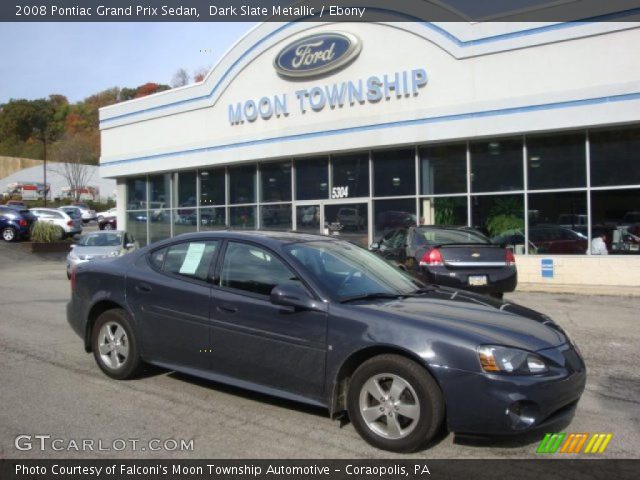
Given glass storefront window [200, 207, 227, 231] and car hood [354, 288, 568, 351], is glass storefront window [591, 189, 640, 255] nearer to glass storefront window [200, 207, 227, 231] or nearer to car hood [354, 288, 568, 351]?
car hood [354, 288, 568, 351]

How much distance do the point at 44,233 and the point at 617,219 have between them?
21.9 meters

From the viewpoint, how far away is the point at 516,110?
13.6 metres

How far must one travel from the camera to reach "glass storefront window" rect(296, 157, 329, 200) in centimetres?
1762

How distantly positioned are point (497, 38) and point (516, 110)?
1.82m

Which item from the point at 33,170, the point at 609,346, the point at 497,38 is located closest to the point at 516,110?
the point at 497,38

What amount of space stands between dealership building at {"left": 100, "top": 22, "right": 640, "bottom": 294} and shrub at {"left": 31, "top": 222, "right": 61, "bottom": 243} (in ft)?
23.5

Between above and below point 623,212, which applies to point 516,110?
above

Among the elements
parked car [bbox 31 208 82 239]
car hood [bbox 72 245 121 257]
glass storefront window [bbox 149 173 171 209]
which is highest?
glass storefront window [bbox 149 173 171 209]

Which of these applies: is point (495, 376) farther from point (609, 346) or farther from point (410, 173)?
point (410, 173)

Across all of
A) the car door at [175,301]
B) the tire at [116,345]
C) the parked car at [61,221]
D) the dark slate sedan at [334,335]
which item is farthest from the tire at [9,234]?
the car door at [175,301]

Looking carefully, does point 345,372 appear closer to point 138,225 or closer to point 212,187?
point 212,187

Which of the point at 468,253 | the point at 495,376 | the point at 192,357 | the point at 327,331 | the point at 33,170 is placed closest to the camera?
the point at 495,376

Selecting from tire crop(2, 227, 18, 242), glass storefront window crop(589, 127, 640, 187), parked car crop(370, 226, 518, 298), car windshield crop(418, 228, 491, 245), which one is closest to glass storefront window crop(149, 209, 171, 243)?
tire crop(2, 227, 18, 242)

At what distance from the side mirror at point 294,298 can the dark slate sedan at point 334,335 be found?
0.4 inches
